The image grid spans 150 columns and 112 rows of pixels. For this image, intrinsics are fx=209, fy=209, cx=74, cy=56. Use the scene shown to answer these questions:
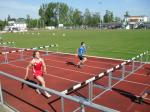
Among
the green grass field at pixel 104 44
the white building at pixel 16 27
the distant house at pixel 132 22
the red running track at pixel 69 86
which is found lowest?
the red running track at pixel 69 86

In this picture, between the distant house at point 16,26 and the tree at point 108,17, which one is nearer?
the distant house at point 16,26

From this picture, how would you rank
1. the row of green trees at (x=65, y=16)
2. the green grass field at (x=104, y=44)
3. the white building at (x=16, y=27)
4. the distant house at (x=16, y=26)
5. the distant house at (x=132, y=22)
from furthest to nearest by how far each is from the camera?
1. the row of green trees at (x=65, y=16)
2. the distant house at (x=132, y=22)
3. the distant house at (x=16, y=26)
4. the white building at (x=16, y=27)
5. the green grass field at (x=104, y=44)

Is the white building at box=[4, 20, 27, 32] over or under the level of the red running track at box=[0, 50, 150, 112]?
over

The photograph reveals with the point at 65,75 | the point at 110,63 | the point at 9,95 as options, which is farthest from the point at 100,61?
the point at 9,95

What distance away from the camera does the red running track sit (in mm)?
7246

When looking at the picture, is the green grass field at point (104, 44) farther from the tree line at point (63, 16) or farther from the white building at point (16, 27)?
the tree line at point (63, 16)

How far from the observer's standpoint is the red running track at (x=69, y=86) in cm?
725

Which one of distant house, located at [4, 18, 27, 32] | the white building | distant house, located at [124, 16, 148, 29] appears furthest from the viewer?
distant house, located at [124, 16, 148, 29]

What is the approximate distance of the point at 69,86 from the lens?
9.52 meters

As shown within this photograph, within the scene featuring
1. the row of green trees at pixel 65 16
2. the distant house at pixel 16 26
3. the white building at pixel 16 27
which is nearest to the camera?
the white building at pixel 16 27

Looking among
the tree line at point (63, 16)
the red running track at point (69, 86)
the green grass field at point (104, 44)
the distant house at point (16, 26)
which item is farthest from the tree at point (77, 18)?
the red running track at point (69, 86)

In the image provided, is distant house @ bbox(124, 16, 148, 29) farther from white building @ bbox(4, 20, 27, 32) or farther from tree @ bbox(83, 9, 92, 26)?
white building @ bbox(4, 20, 27, 32)

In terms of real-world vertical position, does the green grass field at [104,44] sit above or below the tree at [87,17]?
below

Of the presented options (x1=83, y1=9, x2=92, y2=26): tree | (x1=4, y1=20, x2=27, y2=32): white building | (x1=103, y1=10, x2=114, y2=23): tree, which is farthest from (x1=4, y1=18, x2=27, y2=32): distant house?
(x1=103, y1=10, x2=114, y2=23): tree
